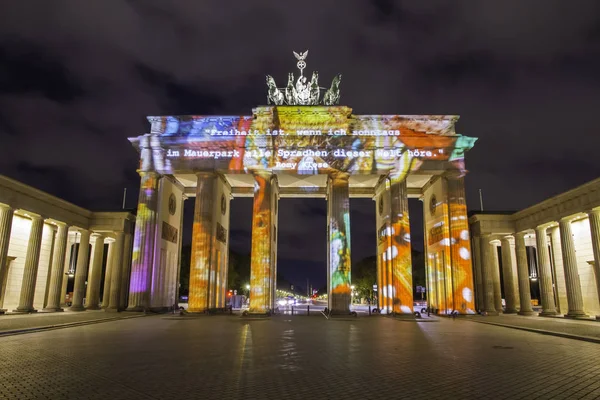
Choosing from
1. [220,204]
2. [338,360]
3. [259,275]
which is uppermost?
[220,204]

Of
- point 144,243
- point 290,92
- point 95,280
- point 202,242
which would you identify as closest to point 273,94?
point 290,92

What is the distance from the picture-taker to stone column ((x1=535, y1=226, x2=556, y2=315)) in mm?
36531

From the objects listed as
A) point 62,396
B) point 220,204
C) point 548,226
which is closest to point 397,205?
point 548,226

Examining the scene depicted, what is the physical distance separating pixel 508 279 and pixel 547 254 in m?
5.19

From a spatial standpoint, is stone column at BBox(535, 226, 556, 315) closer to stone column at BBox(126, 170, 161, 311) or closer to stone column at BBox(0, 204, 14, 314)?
stone column at BBox(126, 170, 161, 311)

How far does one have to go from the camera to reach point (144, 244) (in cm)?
A: 3681

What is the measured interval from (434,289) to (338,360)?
3214 centimetres

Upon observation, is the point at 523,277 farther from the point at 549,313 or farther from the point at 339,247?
the point at 339,247

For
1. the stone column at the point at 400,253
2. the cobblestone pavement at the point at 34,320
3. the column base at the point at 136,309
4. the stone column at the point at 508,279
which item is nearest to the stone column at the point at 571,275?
the stone column at the point at 508,279

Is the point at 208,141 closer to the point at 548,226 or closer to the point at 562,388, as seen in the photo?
the point at 548,226

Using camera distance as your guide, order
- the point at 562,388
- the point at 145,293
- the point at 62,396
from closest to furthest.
→ the point at 62,396
the point at 562,388
the point at 145,293

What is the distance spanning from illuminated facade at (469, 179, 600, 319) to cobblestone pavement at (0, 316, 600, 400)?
18.8 metres

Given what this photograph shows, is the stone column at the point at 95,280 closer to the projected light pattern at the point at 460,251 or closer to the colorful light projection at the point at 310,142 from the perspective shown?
the colorful light projection at the point at 310,142

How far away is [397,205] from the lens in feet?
122
